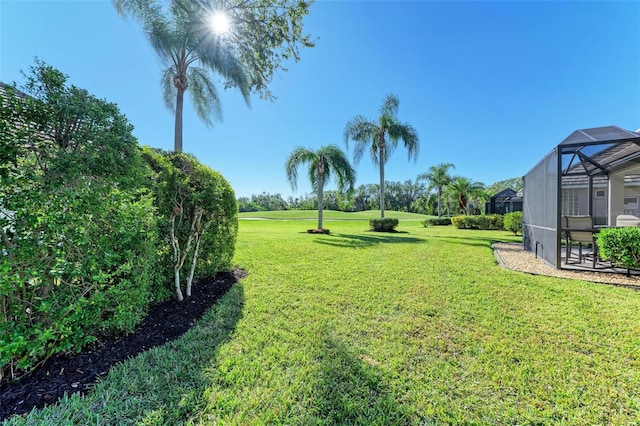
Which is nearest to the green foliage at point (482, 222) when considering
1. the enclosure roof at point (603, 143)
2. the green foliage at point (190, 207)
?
the enclosure roof at point (603, 143)

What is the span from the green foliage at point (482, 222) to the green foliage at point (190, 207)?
765 inches

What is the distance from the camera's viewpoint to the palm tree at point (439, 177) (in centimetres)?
2445

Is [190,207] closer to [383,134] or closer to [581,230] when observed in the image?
[581,230]

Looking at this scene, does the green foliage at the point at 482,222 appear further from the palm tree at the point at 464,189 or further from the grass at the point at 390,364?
the grass at the point at 390,364

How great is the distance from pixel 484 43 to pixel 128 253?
1461 cm

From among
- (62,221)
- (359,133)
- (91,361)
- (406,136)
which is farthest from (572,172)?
(91,361)

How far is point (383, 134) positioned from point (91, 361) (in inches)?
630

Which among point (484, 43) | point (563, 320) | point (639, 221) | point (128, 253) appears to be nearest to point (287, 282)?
point (128, 253)

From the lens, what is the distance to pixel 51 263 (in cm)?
189

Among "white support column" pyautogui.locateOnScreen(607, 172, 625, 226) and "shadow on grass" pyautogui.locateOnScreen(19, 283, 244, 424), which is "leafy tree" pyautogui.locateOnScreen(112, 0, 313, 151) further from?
"white support column" pyautogui.locateOnScreen(607, 172, 625, 226)

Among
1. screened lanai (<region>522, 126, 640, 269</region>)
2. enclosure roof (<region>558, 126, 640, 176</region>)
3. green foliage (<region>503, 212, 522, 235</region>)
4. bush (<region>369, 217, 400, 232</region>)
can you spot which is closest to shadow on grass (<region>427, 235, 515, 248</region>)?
screened lanai (<region>522, 126, 640, 269</region>)

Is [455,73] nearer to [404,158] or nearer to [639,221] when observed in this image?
[404,158]

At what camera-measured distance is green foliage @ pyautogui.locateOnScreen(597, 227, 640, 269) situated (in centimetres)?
455

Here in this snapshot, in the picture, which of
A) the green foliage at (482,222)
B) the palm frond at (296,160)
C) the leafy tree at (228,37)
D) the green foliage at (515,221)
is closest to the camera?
the leafy tree at (228,37)
